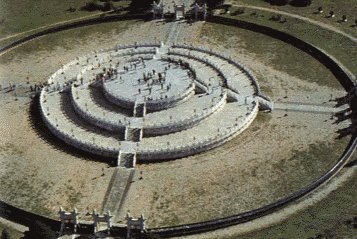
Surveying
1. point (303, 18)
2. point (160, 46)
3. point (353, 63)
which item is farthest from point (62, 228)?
point (303, 18)

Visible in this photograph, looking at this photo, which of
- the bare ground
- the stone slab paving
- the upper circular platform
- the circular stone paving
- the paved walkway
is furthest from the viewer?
the paved walkway

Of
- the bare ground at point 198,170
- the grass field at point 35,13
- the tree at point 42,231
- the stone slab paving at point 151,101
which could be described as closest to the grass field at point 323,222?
the bare ground at point 198,170

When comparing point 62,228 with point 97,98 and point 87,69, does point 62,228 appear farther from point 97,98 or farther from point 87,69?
point 87,69

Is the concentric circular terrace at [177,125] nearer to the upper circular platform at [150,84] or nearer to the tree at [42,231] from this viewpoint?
the upper circular platform at [150,84]

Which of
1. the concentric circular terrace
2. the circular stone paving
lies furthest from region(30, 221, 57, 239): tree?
the circular stone paving

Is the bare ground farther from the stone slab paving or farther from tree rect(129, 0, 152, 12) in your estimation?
tree rect(129, 0, 152, 12)

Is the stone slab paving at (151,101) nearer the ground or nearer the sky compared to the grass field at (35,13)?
nearer the ground
